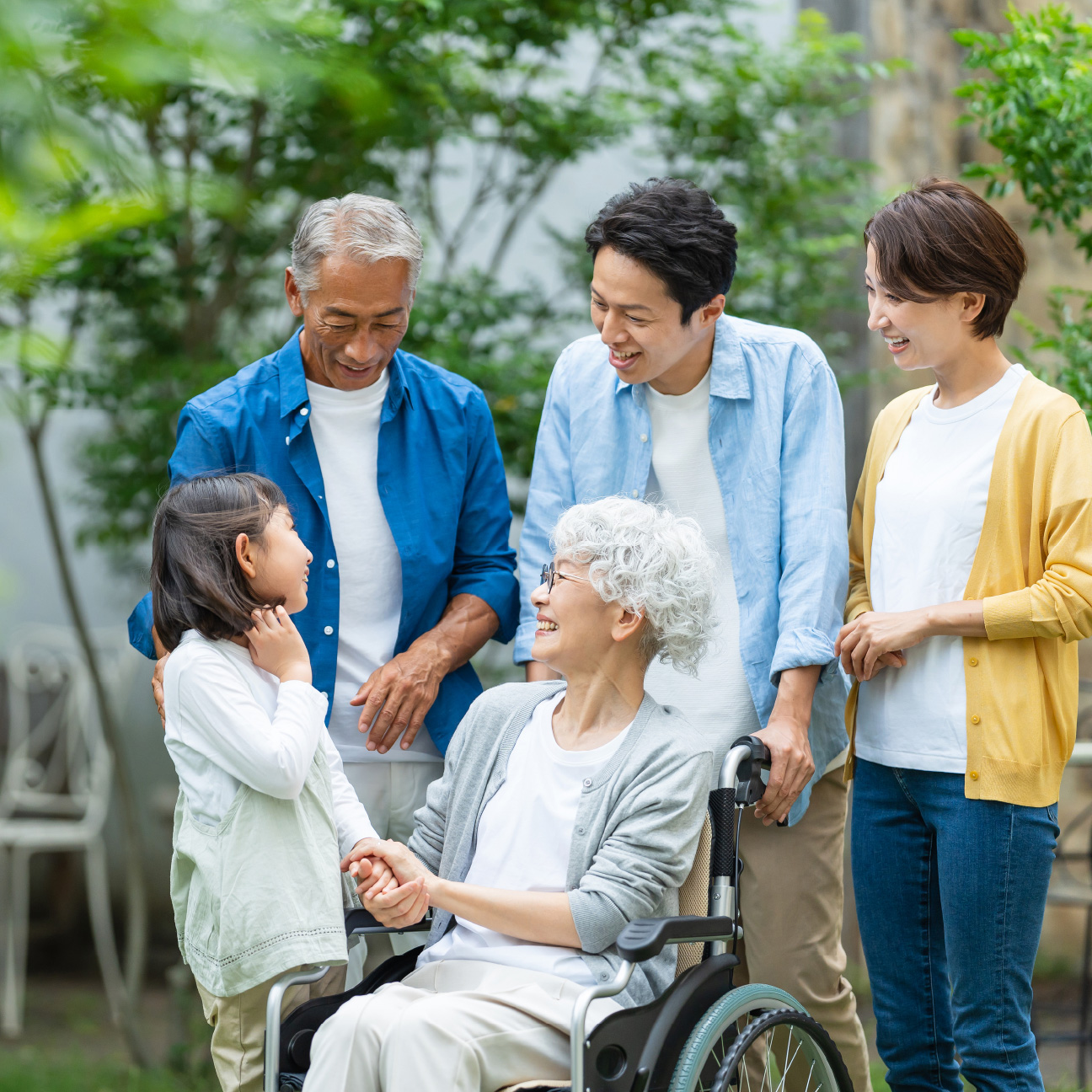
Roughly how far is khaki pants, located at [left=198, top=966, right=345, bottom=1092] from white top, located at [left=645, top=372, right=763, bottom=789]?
765mm

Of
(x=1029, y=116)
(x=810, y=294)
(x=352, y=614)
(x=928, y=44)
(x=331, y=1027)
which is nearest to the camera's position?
(x=331, y=1027)

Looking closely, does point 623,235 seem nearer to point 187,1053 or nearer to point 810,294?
point 810,294

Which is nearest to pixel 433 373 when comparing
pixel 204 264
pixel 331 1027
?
pixel 331 1027

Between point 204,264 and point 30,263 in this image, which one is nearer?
point 30,263

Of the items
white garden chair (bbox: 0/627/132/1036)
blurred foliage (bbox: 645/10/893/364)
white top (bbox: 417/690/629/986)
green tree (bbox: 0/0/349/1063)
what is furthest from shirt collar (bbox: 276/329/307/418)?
white garden chair (bbox: 0/627/132/1036)

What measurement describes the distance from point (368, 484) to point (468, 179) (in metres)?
2.25

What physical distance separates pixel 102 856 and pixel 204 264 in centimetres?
205

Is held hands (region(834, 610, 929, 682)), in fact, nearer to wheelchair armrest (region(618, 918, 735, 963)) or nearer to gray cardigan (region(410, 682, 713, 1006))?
gray cardigan (region(410, 682, 713, 1006))

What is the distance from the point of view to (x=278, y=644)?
1.91 meters

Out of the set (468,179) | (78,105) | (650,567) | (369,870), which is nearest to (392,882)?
(369,870)

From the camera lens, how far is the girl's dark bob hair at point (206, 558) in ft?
6.25

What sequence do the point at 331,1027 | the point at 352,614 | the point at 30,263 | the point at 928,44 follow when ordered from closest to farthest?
1. the point at 30,263
2. the point at 331,1027
3. the point at 352,614
4. the point at 928,44

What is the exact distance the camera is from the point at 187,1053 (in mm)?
3598

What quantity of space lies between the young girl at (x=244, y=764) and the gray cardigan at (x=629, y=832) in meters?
0.17
